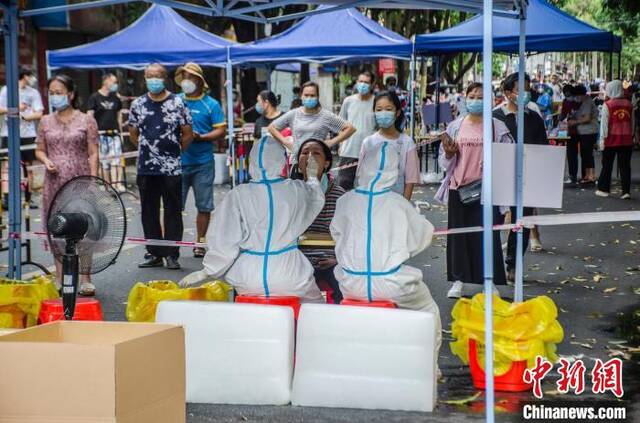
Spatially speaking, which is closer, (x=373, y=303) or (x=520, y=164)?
(x=373, y=303)

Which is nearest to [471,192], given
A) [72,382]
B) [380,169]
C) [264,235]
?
[380,169]

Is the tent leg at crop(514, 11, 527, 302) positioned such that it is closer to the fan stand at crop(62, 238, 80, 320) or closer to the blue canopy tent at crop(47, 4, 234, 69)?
the fan stand at crop(62, 238, 80, 320)

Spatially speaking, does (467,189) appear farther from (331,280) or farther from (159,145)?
(159,145)

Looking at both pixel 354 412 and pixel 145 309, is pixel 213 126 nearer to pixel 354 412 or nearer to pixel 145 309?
pixel 145 309

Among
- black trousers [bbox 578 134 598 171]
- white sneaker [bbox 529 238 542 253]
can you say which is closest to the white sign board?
white sneaker [bbox 529 238 542 253]

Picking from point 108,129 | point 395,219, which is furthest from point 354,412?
point 108,129

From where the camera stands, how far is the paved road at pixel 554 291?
571 centimetres

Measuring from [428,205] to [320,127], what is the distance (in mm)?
4864

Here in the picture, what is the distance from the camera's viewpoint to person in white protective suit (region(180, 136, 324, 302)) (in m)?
6.17

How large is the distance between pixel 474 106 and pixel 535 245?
3.81 metres

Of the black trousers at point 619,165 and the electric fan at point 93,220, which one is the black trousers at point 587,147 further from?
the electric fan at point 93,220

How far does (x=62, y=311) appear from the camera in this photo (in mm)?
6434

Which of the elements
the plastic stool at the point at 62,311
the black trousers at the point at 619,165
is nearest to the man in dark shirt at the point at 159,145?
the plastic stool at the point at 62,311

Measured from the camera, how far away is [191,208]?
1573 cm
